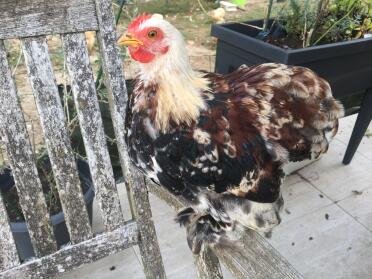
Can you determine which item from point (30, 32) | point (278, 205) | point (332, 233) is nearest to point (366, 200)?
point (332, 233)

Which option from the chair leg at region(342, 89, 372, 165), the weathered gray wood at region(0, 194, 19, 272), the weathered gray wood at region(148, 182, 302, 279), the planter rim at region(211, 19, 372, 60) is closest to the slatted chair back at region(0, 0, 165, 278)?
the weathered gray wood at region(0, 194, 19, 272)

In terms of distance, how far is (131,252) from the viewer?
164 cm

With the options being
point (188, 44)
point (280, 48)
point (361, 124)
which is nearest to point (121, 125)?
point (280, 48)

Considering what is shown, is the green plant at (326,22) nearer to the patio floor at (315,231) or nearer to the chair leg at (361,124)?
the chair leg at (361,124)

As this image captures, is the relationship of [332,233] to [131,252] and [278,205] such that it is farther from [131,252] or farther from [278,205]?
[131,252]

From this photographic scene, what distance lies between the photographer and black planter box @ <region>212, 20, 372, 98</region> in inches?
57.2

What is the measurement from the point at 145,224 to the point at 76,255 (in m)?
0.22

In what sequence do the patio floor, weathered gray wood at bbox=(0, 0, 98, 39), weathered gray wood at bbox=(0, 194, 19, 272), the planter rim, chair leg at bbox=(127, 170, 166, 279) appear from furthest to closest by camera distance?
1. the patio floor
2. the planter rim
3. chair leg at bbox=(127, 170, 166, 279)
4. weathered gray wood at bbox=(0, 194, 19, 272)
5. weathered gray wood at bbox=(0, 0, 98, 39)

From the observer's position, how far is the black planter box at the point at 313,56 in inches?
57.2

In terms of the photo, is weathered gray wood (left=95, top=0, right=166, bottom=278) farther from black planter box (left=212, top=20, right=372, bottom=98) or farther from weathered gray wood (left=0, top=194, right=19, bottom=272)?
black planter box (left=212, top=20, right=372, bottom=98)

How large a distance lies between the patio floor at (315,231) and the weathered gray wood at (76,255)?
47cm

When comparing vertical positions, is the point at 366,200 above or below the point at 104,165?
below

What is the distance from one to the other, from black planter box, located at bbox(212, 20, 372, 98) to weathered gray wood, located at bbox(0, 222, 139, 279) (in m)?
0.84

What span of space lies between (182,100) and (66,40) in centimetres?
31
